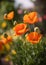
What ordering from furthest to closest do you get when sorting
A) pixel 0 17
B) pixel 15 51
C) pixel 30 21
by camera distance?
1. pixel 0 17
2. pixel 15 51
3. pixel 30 21

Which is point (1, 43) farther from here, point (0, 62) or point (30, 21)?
point (0, 62)

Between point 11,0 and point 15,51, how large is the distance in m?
1.26

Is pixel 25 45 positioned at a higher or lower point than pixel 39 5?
higher

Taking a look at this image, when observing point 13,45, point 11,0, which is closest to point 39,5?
point 11,0

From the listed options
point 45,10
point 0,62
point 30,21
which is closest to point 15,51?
point 30,21

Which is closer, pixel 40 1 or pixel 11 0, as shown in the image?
pixel 40 1

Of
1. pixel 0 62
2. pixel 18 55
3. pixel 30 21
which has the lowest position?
pixel 0 62

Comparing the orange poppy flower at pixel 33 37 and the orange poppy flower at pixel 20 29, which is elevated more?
the orange poppy flower at pixel 20 29

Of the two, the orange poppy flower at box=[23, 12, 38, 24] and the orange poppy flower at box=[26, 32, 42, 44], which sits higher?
the orange poppy flower at box=[23, 12, 38, 24]

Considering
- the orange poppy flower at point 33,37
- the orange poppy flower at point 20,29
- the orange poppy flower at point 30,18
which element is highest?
the orange poppy flower at point 30,18

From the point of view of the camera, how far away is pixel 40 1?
88.2 inches

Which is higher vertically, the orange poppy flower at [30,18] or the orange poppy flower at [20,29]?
the orange poppy flower at [30,18]

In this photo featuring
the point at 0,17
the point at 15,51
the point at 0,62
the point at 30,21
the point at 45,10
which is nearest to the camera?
the point at 30,21

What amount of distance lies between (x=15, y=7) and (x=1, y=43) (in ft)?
3.14
